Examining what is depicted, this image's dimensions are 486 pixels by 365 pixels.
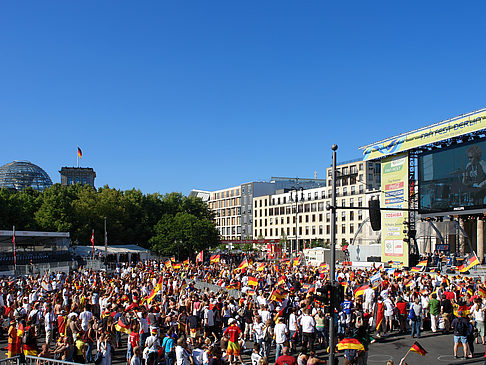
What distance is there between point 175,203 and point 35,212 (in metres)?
24.4

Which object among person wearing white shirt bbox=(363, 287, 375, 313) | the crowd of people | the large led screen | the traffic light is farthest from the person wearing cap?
the large led screen

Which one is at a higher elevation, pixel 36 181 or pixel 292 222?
pixel 36 181

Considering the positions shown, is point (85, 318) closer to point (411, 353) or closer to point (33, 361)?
point (33, 361)

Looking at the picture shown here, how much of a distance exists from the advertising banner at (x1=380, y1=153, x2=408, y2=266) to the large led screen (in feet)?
10.8

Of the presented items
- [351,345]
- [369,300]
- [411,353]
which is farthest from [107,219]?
[351,345]

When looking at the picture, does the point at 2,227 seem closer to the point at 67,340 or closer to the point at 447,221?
the point at 447,221

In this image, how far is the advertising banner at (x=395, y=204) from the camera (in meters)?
47.7

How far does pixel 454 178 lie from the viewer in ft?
133

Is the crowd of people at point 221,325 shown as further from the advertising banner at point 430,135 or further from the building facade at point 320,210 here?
the building facade at point 320,210

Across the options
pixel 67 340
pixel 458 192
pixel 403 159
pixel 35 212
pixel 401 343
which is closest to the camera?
pixel 67 340

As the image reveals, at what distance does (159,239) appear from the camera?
70.1 meters

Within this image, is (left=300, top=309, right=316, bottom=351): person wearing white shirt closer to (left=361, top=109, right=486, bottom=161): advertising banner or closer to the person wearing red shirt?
the person wearing red shirt

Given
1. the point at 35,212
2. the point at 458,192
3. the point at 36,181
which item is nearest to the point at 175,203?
the point at 35,212

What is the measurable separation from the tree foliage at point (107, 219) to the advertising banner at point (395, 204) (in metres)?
28.2
